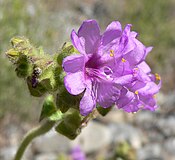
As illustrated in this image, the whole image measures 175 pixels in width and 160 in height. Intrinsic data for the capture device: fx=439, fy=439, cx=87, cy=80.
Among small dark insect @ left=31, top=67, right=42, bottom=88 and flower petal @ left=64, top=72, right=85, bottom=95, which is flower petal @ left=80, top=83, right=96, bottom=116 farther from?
small dark insect @ left=31, top=67, right=42, bottom=88

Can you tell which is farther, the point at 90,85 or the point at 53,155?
the point at 53,155

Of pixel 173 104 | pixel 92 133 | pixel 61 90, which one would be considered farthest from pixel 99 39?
pixel 173 104

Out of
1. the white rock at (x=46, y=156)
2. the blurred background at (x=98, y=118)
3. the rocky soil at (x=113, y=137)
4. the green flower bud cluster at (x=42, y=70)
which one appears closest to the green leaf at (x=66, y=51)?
the green flower bud cluster at (x=42, y=70)

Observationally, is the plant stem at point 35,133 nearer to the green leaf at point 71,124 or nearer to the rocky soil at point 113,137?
the green leaf at point 71,124

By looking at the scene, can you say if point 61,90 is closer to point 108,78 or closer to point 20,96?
point 108,78

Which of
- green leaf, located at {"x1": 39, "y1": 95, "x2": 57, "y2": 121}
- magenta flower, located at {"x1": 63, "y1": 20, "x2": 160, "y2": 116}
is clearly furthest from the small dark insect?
green leaf, located at {"x1": 39, "y1": 95, "x2": 57, "y2": 121}
